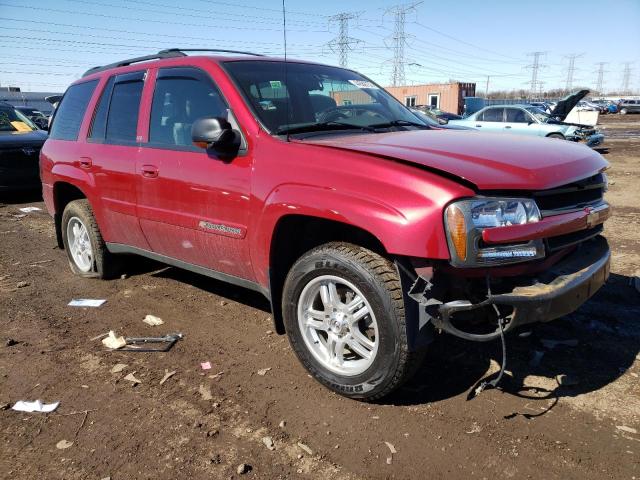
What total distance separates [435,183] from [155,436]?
6.30 feet

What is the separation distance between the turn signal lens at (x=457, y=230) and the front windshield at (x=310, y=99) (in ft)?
4.35

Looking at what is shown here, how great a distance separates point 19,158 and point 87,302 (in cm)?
612

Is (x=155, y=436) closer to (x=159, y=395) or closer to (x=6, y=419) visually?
(x=159, y=395)

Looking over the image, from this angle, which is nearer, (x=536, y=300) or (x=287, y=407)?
(x=536, y=300)

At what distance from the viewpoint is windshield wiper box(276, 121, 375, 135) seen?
323cm

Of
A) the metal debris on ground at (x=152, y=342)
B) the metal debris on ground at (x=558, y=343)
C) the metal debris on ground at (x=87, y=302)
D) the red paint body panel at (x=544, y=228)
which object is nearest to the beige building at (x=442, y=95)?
the metal debris on ground at (x=87, y=302)

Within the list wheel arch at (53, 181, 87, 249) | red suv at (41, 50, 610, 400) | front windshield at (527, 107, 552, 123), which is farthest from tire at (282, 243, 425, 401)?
front windshield at (527, 107, 552, 123)

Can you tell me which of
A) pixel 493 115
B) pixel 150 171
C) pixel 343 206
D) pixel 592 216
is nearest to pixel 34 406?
pixel 150 171

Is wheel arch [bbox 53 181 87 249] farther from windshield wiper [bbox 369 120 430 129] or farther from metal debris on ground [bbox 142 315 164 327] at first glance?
windshield wiper [bbox 369 120 430 129]

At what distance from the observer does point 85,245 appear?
17.2 ft

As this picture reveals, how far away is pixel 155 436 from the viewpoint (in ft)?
8.71

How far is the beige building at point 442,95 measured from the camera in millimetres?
46531

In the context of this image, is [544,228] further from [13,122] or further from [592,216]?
[13,122]

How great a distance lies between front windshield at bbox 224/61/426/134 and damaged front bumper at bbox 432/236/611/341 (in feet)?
5.07
